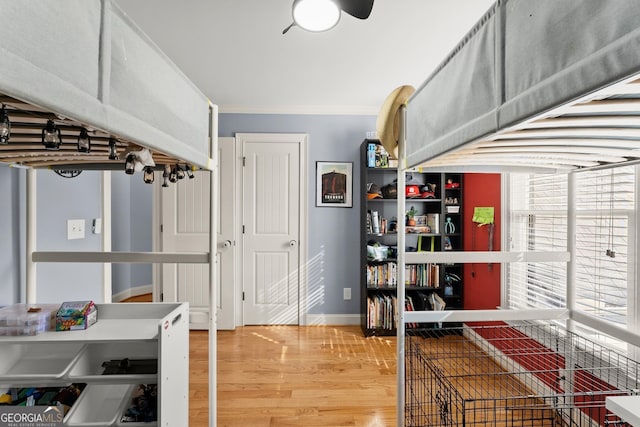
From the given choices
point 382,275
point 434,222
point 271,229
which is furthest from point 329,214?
point 434,222

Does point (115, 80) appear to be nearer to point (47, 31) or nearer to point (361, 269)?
point (47, 31)

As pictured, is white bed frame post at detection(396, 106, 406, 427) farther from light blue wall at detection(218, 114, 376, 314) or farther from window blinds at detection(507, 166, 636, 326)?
light blue wall at detection(218, 114, 376, 314)

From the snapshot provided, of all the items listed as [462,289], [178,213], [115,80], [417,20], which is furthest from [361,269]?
[115,80]

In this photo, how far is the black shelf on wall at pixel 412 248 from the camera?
130 inches

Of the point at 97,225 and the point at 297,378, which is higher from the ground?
the point at 97,225

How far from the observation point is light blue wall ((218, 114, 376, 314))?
11.7 ft

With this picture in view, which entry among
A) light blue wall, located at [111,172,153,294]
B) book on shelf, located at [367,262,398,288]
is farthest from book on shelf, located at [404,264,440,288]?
light blue wall, located at [111,172,153,294]

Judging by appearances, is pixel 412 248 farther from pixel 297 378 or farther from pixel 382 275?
pixel 297 378

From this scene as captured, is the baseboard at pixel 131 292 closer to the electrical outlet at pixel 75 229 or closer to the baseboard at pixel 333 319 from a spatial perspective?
the baseboard at pixel 333 319

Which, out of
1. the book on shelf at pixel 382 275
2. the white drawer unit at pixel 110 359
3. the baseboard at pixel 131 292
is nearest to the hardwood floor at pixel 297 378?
the book on shelf at pixel 382 275

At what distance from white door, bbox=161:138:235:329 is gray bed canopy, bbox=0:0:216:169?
229 cm

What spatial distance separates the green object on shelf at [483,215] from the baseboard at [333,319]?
1546 millimetres

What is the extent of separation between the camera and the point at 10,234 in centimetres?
157

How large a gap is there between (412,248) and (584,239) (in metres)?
1.68
